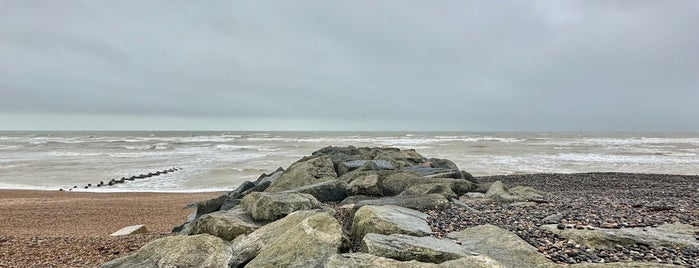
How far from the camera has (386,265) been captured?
12.4 ft

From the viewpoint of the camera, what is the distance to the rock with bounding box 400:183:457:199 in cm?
793

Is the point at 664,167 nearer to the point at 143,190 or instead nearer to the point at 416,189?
the point at 416,189

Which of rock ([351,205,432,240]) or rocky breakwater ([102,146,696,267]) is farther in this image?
rock ([351,205,432,240])

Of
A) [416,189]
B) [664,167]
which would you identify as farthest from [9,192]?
[664,167]

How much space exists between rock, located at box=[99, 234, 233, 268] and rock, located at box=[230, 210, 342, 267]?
20cm

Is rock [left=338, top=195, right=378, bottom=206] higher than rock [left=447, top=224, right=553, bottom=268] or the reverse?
the reverse

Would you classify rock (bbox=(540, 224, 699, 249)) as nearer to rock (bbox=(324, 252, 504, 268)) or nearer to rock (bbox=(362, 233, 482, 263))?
rock (bbox=(362, 233, 482, 263))

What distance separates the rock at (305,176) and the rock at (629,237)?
21.4 feet

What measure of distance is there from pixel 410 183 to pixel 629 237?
A: 193 inches

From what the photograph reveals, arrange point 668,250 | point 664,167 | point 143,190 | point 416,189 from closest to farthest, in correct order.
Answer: point 668,250
point 416,189
point 143,190
point 664,167

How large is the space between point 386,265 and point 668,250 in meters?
3.11

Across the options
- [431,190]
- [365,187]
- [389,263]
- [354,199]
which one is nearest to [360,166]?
[365,187]

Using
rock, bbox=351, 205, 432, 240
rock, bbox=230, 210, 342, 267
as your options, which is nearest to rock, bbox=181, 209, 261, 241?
rock, bbox=230, 210, 342, 267

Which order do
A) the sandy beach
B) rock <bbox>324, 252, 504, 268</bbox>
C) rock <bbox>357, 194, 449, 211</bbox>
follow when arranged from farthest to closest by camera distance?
rock <bbox>357, 194, 449, 211</bbox>, the sandy beach, rock <bbox>324, 252, 504, 268</bbox>
